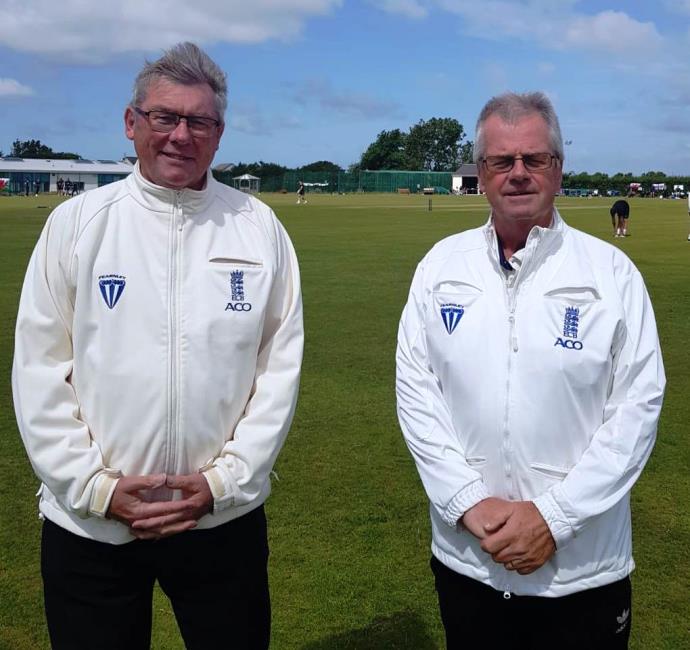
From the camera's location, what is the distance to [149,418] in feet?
8.32

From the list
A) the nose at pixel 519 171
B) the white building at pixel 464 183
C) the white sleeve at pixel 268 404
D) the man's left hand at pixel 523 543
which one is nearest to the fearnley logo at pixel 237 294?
the white sleeve at pixel 268 404

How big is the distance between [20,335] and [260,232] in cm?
87

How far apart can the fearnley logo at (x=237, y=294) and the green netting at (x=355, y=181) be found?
97924mm

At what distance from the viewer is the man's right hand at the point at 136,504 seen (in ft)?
8.16

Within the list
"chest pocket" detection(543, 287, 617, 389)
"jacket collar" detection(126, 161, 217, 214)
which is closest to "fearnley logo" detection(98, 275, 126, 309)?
"jacket collar" detection(126, 161, 217, 214)

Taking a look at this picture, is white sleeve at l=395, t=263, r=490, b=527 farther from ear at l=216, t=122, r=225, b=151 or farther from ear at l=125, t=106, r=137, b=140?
ear at l=125, t=106, r=137, b=140

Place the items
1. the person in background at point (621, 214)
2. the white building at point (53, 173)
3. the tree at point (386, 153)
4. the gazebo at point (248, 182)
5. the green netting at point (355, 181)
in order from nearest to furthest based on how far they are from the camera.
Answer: the person in background at point (621, 214) → the gazebo at point (248, 182) → the white building at point (53, 173) → the green netting at point (355, 181) → the tree at point (386, 153)

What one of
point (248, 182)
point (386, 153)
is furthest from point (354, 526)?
point (386, 153)

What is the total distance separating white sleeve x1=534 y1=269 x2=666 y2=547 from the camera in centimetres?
243

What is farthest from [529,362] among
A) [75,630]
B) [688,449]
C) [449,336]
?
[688,449]

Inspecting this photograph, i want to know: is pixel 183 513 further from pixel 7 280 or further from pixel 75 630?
pixel 7 280

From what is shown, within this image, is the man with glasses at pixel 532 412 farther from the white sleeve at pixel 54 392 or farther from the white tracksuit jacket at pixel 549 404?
the white sleeve at pixel 54 392

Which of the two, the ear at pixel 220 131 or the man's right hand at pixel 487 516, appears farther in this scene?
the ear at pixel 220 131

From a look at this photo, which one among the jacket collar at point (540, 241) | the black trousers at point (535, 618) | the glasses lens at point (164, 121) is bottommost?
the black trousers at point (535, 618)
